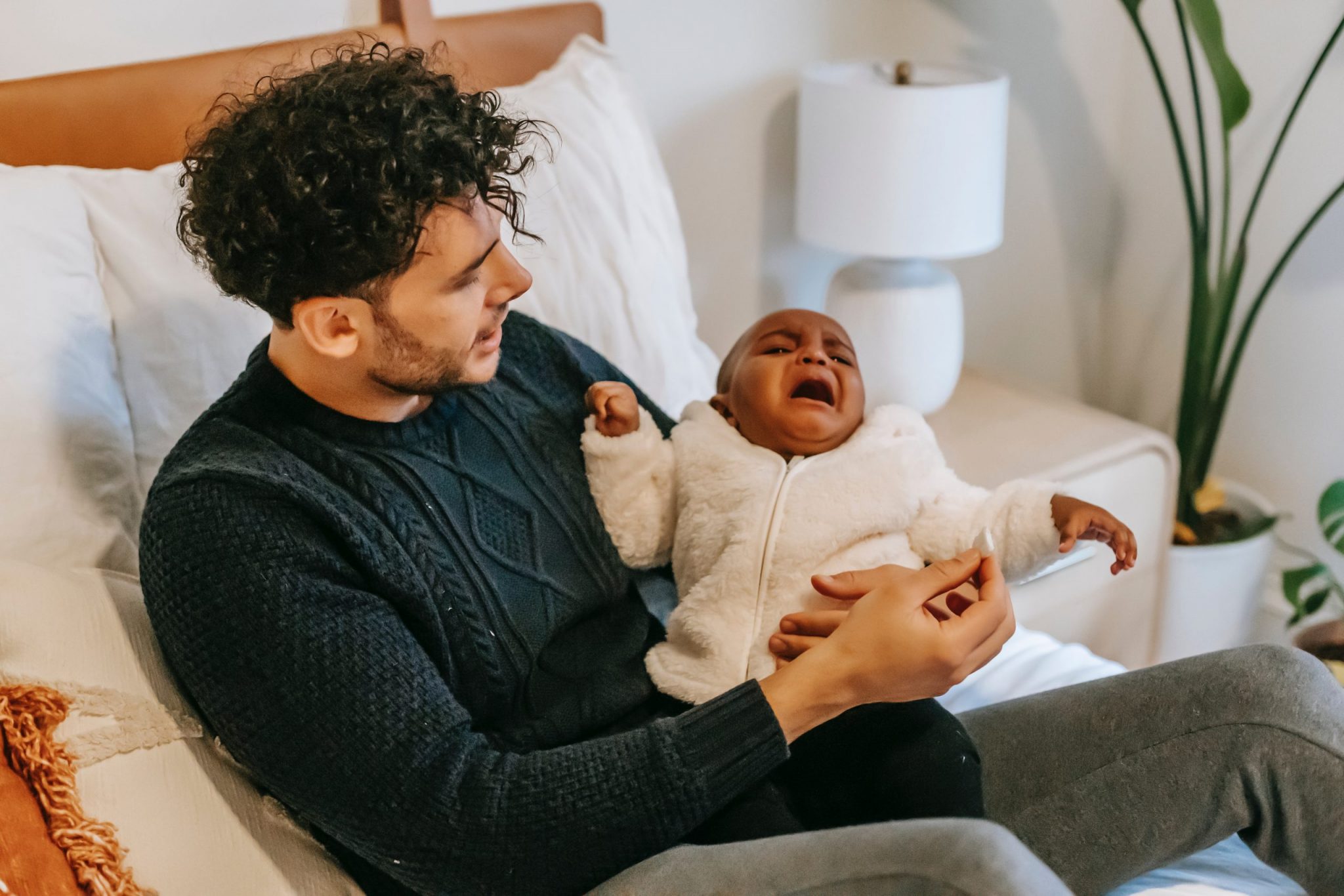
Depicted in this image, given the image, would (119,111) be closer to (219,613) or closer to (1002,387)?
(219,613)

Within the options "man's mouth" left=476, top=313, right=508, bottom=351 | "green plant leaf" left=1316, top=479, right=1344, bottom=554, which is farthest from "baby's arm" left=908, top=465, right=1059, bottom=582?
"green plant leaf" left=1316, top=479, right=1344, bottom=554

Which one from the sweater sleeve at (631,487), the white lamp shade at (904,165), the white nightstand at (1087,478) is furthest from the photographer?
the white nightstand at (1087,478)

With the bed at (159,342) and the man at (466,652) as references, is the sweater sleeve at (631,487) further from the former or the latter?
the bed at (159,342)

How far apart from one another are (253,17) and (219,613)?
0.93 meters

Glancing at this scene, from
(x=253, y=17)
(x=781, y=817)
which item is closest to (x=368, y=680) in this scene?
(x=781, y=817)

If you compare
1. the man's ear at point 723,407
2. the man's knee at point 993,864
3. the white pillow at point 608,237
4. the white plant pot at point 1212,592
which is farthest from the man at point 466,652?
the white plant pot at point 1212,592

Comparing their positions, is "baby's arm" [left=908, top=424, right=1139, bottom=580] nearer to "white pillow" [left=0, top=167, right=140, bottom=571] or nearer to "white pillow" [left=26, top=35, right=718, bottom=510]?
"white pillow" [left=26, top=35, right=718, bottom=510]

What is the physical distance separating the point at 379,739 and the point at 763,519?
0.41m

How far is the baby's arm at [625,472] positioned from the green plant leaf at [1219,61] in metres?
1.10

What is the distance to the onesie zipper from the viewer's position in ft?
3.49

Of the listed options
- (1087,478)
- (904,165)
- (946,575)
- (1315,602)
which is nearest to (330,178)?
(946,575)

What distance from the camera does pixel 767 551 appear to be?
1.09m

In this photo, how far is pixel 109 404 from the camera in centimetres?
112

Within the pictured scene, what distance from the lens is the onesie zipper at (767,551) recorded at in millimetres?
1062
